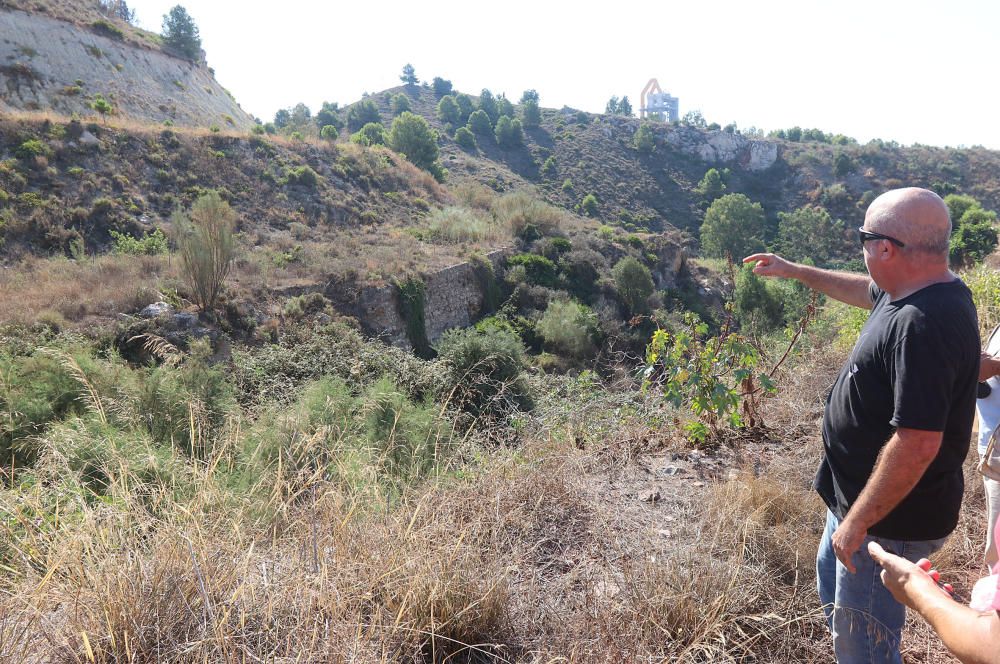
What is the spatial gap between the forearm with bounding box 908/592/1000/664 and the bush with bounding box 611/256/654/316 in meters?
19.5

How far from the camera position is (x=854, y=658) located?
4.90 ft

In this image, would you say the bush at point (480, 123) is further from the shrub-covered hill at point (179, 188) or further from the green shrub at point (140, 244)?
the green shrub at point (140, 244)

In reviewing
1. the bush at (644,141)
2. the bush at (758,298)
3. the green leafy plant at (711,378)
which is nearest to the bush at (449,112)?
the bush at (644,141)

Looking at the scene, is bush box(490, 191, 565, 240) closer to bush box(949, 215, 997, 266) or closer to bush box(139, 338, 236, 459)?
bush box(949, 215, 997, 266)

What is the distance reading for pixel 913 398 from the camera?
4.15ft

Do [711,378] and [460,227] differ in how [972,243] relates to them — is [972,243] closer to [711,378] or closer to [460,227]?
[460,227]

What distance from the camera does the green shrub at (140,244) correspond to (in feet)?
42.7

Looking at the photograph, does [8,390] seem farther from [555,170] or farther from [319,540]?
[555,170]

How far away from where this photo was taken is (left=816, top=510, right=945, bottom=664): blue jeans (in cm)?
143

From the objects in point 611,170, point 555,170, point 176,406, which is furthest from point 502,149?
point 176,406

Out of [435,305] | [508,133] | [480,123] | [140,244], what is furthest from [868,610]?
[480,123]

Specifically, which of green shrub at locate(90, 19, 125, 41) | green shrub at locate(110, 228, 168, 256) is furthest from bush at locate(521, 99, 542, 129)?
green shrub at locate(110, 228, 168, 256)

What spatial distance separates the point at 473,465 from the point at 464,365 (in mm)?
6870

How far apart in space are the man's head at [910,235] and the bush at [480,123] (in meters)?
50.1
